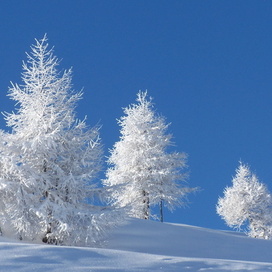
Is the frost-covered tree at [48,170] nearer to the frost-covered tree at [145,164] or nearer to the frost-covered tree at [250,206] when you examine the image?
the frost-covered tree at [145,164]

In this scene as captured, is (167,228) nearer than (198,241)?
No

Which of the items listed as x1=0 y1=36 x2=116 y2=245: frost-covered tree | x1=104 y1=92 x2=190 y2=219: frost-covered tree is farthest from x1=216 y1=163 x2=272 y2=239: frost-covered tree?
x1=0 y1=36 x2=116 y2=245: frost-covered tree

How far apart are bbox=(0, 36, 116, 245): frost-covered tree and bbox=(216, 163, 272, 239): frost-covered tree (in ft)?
77.9

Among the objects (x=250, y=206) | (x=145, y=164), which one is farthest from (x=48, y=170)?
(x=250, y=206)

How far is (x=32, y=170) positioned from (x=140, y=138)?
1386 cm

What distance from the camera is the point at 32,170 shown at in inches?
615

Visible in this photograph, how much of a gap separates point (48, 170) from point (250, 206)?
25.4 metres

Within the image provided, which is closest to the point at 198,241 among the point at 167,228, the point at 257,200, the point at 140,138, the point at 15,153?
the point at 167,228

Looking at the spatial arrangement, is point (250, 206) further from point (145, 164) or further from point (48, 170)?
point (48, 170)

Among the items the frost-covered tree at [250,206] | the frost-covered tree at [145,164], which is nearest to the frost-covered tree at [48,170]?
the frost-covered tree at [145,164]

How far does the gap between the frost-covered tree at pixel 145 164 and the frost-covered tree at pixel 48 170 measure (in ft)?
33.5

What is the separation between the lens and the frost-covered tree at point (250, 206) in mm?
36531

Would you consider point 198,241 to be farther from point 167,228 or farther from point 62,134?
point 62,134

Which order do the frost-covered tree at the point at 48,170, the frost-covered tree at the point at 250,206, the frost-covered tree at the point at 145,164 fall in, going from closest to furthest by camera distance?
the frost-covered tree at the point at 48,170
the frost-covered tree at the point at 145,164
the frost-covered tree at the point at 250,206
